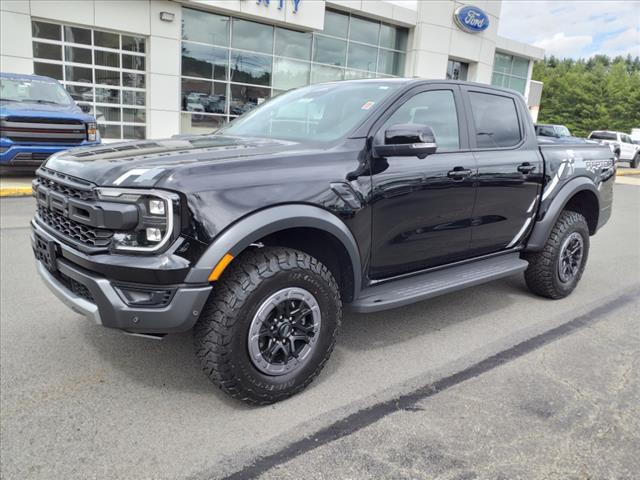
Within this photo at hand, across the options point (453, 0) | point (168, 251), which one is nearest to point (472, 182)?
point (168, 251)

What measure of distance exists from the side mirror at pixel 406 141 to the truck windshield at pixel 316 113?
10.6 inches

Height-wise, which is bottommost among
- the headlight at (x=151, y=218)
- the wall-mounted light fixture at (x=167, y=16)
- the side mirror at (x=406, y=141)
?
the headlight at (x=151, y=218)

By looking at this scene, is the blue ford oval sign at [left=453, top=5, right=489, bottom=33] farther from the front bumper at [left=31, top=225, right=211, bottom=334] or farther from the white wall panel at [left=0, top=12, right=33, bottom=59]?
the front bumper at [left=31, top=225, right=211, bottom=334]

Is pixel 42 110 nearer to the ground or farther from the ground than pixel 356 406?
farther from the ground

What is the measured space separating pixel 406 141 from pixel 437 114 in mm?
838

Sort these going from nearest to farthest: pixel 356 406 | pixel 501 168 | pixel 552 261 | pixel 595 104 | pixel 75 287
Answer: pixel 75 287 < pixel 356 406 < pixel 501 168 < pixel 552 261 < pixel 595 104

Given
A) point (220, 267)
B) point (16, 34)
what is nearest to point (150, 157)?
point (220, 267)

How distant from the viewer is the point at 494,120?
4.31 m

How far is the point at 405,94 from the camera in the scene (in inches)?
139

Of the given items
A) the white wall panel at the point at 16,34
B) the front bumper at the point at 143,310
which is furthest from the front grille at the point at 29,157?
the front bumper at the point at 143,310

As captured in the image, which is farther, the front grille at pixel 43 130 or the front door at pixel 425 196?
the front grille at pixel 43 130

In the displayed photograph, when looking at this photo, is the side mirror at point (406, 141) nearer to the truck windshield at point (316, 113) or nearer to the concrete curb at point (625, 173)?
the truck windshield at point (316, 113)

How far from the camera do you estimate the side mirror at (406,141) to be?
122 inches

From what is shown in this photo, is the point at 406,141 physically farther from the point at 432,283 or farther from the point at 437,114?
the point at 432,283
